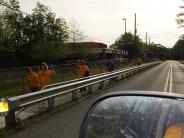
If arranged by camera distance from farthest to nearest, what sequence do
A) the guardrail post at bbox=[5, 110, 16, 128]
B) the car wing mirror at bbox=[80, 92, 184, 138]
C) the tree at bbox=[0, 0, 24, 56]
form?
the tree at bbox=[0, 0, 24, 56] → the guardrail post at bbox=[5, 110, 16, 128] → the car wing mirror at bbox=[80, 92, 184, 138]

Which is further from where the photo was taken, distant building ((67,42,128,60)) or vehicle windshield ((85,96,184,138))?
distant building ((67,42,128,60))

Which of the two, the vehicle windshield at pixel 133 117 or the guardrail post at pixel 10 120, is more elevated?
the vehicle windshield at pixel 133 117

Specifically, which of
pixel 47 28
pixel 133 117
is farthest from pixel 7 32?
pixel 133 117

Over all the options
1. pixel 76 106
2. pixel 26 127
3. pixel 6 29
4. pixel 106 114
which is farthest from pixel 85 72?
pixel 6 29

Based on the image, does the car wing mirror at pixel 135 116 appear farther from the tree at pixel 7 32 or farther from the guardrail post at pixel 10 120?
the tree at pixel 7 32

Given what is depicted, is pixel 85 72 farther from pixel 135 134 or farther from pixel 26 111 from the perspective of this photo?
pixel 135 134

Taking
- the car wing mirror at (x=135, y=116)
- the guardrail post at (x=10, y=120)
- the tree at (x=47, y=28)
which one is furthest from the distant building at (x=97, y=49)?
the car wing mirror at (x=135, y=116)

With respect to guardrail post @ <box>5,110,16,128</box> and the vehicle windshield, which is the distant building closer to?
guardrail post @ <box>5,110,16,128</box>

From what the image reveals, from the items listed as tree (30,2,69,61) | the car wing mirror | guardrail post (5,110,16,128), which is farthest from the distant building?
the car wing mirror

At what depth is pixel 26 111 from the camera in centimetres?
1235

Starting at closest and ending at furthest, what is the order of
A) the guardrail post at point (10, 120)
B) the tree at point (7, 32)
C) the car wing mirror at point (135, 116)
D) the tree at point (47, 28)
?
the car wing mirror at point (135, 116), the guardrail post at point (10, 120), the tree at point (7, 32), the tree at point (47, 28)

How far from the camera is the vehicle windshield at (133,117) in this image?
3.38 metres

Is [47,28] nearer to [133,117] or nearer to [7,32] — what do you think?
[7,32]

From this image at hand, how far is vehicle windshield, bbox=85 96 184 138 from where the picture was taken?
338cm
